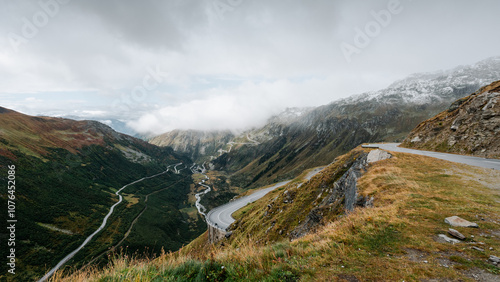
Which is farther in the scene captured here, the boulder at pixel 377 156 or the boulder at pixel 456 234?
the boulder at pixel 377 156

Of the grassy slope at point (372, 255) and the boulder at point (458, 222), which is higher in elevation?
the grassy slope at point (372, 255)

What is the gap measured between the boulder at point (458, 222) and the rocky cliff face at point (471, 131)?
3199 centimetres

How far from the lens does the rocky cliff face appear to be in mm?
30720

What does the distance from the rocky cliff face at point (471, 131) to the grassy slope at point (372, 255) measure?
27.6 m

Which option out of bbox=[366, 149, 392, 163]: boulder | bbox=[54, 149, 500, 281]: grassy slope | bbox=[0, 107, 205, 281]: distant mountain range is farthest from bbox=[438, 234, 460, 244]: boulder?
bbox=[0, 107, 205, 281]: distant mountain range

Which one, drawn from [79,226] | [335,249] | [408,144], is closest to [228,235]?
[335,249]

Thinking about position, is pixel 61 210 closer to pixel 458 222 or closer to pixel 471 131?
pixel 458 222

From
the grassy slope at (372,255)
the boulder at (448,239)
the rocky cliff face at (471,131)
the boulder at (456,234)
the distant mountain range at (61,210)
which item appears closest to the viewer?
the grassy slope at (372,255)

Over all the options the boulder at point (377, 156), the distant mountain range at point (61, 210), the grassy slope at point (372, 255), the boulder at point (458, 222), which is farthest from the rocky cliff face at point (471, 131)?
the distant mountain range at point (61, 210)

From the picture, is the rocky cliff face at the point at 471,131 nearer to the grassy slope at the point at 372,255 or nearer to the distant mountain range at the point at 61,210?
the grassy slope at the point at 372,255

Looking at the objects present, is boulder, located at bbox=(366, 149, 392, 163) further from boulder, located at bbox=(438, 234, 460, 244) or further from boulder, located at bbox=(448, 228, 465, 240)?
boulder, located at bbox=(438, 234, 460, 244)

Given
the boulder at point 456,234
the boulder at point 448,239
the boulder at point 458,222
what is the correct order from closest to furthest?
the boulder at point 448,239, the boulder at point 456,234, the boulder at point 458,222

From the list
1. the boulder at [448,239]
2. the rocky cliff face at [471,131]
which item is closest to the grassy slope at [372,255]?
the boulder at [448,239]

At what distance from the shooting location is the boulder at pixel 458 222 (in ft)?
30.3
